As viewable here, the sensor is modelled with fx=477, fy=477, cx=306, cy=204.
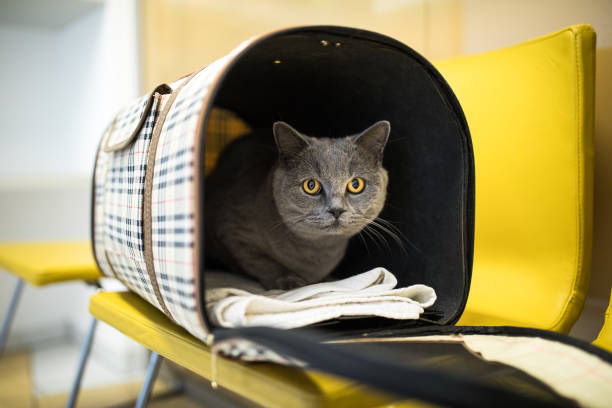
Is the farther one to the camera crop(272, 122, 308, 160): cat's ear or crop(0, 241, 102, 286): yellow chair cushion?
crop(0, 241, 102, 286): yellow chair cushion

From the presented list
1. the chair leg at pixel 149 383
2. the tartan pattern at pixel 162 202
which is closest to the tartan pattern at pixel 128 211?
the tartan pattern at pixel 162 202

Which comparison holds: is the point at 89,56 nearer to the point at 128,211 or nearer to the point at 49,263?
the point at 49,263

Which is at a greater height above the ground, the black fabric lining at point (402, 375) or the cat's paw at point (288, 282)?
the black fabric lining at point (402, 375)

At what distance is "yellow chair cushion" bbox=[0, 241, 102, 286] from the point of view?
1.35 m

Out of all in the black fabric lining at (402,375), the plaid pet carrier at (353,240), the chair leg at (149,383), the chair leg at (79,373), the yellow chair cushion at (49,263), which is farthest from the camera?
the chair leg at (79,373)

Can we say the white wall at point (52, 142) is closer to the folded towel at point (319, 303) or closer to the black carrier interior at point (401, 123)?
the black carrier interior at point (401, 123)

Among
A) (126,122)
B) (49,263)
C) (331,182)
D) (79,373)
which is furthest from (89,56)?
(331,182)

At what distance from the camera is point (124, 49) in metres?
1.94

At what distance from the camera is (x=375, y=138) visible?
91 centimetres

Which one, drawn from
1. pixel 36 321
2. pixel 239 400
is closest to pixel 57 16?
pixel 36 321

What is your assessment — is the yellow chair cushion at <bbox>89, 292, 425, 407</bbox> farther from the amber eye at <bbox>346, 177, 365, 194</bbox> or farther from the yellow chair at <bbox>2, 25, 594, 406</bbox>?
the amber eye at <bbox>346, 177, 365, 194</bbox>

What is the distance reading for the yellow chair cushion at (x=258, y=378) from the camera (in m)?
0.52

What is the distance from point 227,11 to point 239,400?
1504 mm

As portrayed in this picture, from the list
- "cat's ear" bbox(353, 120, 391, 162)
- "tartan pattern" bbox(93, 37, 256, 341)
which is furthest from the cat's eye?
"tartan pattern" bbox(93, 37, 256, 341)
